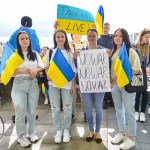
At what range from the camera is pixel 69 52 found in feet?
15.1

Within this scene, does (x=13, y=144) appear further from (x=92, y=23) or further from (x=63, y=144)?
(x=92, y=23)

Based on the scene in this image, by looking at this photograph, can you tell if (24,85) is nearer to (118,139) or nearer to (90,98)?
(90,98)

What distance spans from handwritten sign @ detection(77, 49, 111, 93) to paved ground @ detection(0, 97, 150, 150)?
917 millimetres

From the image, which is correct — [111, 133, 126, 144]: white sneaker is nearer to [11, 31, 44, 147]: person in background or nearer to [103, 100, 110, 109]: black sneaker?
[11, 31, 44, 147]: person in background

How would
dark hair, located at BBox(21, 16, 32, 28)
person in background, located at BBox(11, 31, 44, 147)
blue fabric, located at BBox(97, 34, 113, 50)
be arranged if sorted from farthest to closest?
blue fabric, located at BBox(97, 34, 113, 50) → dark hair, located at BBox(21, 16, 32, 28) → person in background, located at BBox(11, 31, 44, 147)

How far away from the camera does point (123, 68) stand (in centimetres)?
416

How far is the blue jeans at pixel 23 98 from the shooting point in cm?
437

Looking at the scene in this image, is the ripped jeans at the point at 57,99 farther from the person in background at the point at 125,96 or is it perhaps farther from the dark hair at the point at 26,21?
the dark hair at the point at 26,21

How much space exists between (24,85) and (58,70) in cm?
60

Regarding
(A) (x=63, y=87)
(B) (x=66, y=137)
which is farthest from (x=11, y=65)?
(B) (x=66, y=137)

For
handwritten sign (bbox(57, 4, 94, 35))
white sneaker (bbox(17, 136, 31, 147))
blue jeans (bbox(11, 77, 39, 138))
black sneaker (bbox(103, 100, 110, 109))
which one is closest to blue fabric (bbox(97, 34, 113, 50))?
handwritten sign (bbox(57, 4, 94, 35))

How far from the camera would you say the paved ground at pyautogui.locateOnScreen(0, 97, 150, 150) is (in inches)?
177

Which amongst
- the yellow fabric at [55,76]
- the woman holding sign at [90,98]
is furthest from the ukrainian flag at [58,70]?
the woman holding sign at [90,98]

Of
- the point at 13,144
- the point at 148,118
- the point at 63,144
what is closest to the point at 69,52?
the point at 63,144
